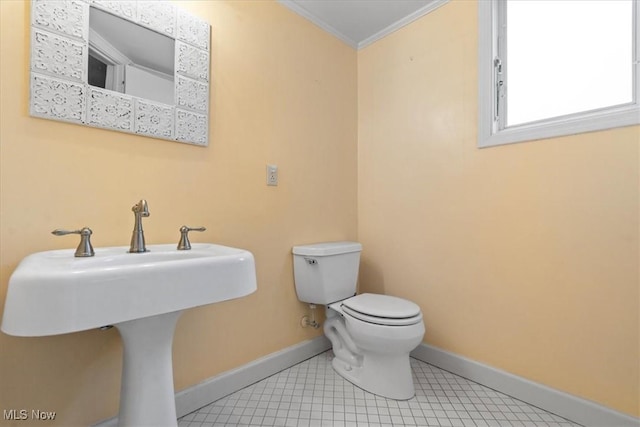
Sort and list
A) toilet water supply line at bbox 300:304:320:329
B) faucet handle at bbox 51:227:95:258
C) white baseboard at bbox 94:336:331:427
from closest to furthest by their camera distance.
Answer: faucet handle at bbox 51:227:95:258, white baseboard at bbox 94:336:331:427, toilet water supply line at bbox 300:304:320:329

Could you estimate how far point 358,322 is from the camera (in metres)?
1.42

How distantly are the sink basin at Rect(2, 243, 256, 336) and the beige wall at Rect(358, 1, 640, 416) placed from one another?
3.95 ft

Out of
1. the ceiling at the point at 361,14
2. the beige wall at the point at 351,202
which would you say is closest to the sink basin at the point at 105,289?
the beige wall at the point at 351,202

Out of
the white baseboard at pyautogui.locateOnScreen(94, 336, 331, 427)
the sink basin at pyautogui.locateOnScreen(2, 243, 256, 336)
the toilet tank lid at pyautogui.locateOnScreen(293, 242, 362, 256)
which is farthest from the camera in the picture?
the toilet tank lid at pyautogui.locateOnScreen(293, 242, 362, 256)

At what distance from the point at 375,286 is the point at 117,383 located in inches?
57.4

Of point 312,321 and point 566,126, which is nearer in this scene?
point 566,126

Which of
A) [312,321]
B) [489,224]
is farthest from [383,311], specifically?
[489,224]

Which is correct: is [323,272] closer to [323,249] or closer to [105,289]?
[323,249]

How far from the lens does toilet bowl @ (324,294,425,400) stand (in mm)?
1337

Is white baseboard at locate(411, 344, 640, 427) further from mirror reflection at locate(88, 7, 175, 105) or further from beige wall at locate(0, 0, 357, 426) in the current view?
mirror reflection at locate(88, 7, 175, 105)

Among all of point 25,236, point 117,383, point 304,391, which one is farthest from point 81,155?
point 304,391

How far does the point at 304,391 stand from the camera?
1435 millimetres

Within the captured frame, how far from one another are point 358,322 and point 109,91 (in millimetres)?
1419

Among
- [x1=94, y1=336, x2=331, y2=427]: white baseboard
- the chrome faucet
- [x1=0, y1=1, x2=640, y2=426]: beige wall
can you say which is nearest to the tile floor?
[x1=94, y1=336, x2=331, y2=427]: white baseboard
